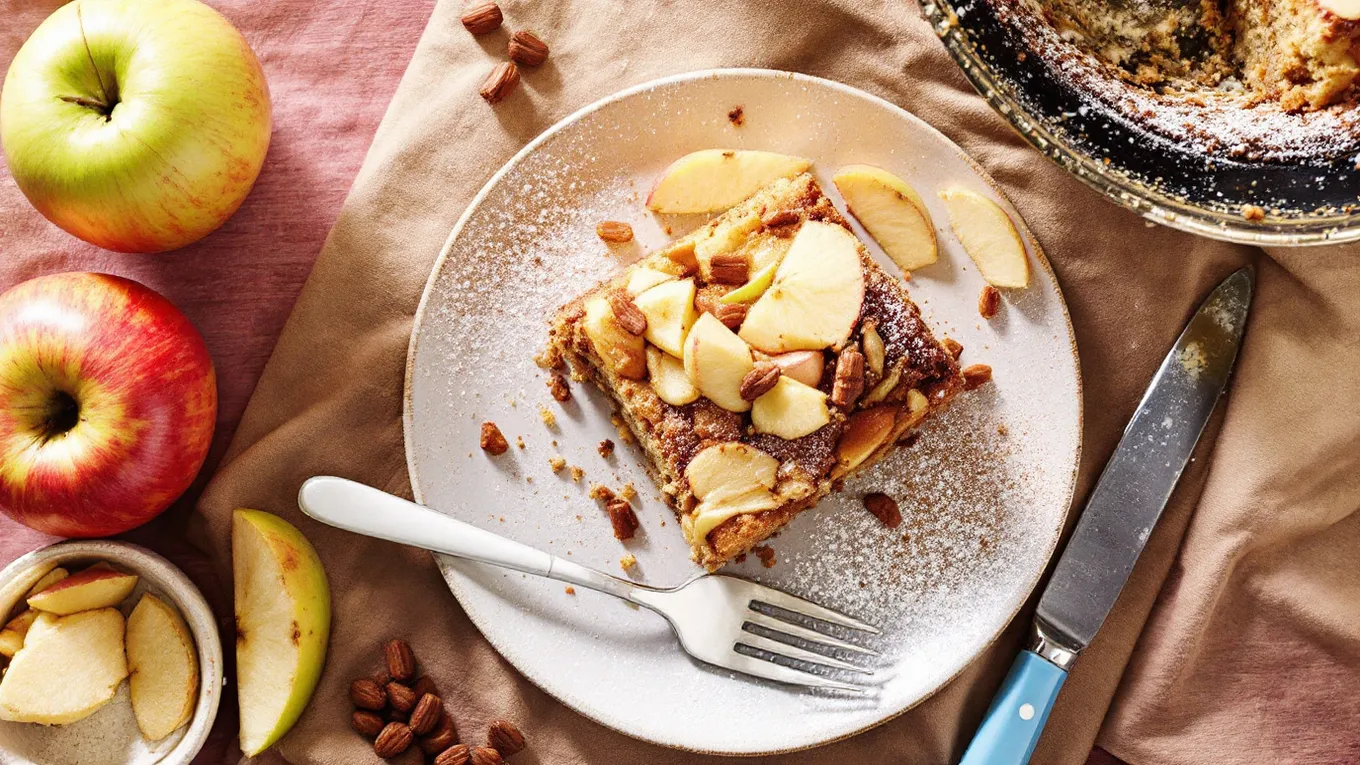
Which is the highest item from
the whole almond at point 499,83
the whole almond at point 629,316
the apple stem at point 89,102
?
the apple stem at point 89,102

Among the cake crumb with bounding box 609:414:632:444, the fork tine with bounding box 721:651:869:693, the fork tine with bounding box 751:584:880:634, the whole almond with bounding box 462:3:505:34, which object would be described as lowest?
the fork tine with bounding box 721:651:869:693

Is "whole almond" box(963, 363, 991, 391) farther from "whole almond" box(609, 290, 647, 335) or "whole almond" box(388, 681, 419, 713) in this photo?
"whole almond" box(388, 681, 419, 713)

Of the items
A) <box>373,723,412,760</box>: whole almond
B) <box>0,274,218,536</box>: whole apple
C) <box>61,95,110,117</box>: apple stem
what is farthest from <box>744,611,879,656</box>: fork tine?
<box>61,95,110,117</box>: apple stem

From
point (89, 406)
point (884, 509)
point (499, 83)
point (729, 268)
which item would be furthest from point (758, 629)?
point (89, 406)

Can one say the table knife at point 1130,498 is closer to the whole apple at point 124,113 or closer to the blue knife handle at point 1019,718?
the blue knife handle at point 1019,718

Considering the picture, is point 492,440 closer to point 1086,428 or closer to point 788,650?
point 788,650

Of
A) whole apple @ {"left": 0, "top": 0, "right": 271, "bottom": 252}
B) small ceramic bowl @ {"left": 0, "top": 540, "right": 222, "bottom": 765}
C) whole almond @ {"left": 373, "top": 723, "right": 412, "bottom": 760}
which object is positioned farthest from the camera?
whole almond @ {"left": 373, "top": 723, "right": 412, "bottom": 760}

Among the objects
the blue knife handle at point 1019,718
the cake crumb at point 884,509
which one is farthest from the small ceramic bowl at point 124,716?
the blue knife handle at point 1019,718
